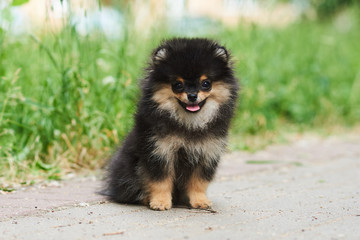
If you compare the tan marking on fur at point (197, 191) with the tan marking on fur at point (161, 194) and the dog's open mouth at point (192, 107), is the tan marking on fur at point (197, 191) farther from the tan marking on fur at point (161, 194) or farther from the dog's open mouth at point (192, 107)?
the dog's open mouth at point (192, 107)

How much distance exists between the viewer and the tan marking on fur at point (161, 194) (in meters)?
3.70

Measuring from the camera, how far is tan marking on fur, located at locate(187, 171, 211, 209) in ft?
12.4

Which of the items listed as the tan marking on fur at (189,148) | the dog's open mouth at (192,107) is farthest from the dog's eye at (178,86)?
the tan marking on fur at (189,148)

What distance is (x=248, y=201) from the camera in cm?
404

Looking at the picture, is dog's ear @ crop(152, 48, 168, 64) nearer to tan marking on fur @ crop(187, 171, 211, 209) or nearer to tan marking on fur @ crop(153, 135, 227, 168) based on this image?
tan marking on fur @ crop(153, 135, 227, 168)

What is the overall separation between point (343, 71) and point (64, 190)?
5851 millimetres

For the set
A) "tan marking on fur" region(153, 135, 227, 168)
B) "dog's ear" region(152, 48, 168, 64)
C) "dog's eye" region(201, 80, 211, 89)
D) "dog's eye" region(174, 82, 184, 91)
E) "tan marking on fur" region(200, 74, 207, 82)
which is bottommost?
"tan marking on fur" region(153, 135, 227, 168)

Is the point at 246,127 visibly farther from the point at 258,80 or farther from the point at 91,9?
the point at 91,9

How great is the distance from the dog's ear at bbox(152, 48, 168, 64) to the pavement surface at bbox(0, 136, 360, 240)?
1.03 m

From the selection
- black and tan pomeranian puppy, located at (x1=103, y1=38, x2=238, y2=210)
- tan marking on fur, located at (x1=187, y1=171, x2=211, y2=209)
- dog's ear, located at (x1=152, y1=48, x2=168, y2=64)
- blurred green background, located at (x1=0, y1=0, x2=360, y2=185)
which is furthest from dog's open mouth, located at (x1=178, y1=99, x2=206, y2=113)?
blurred green background, located at (x1=0, y1=0, x2=360, y2=185)

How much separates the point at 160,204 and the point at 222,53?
1.13m

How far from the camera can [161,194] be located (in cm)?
373

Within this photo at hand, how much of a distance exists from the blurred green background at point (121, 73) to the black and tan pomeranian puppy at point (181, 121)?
451 mm

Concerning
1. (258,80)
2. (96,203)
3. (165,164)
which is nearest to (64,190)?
(96,203)
